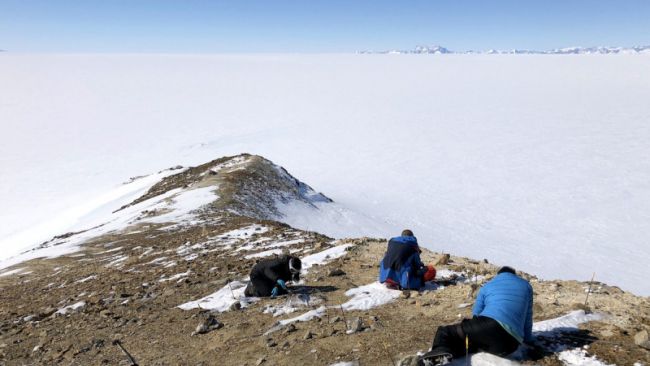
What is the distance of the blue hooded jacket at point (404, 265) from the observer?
8250mm

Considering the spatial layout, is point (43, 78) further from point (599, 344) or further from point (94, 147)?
point (599, 344)

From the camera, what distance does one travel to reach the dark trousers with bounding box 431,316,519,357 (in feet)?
16.1

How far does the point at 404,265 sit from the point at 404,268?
0.05m

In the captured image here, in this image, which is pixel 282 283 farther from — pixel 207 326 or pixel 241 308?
pixel 207 326

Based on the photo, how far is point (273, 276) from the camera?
8789mm

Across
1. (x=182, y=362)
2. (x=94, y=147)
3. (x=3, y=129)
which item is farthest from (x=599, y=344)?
(x=3, y=129)

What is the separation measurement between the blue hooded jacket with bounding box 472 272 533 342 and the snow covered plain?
17475 millimetres

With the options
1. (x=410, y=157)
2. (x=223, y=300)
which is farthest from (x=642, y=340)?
(x=410, y=157)

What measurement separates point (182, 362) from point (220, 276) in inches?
173

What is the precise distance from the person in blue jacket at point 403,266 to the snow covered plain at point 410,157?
14372 mm

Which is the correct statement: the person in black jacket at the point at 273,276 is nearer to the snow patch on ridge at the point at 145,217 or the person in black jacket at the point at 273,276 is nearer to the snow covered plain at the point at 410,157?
the snow patch on ridge at the point at 145,217

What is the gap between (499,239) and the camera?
26.9 metres

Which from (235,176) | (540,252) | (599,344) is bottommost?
(540,252)

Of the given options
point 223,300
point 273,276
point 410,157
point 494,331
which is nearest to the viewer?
point 494,331
